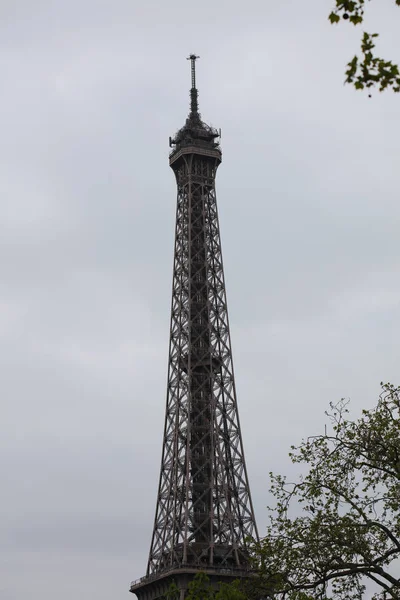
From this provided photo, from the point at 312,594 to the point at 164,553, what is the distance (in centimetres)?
7185

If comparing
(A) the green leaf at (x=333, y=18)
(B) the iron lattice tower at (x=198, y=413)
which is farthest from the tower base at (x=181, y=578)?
(A) the green leaf at (x=333, y=18)

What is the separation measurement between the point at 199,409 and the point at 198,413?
2.15ft

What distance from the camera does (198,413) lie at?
383 feet

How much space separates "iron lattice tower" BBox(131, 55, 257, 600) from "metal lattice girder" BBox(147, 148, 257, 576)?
0.12 m

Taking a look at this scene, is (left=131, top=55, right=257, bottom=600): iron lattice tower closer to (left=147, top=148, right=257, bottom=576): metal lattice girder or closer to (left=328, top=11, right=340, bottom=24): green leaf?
(left=147, top=148, right=257, bottom=576): metal lattice girder

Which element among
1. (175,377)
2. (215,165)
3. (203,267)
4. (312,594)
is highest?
(215,165)

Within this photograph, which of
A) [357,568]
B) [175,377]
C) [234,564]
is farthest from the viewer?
[175,377]

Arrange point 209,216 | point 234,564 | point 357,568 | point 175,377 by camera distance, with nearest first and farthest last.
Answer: point 357,568, point 234,564, point 175,377, point 209,216

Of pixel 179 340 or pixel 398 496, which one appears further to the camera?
pixel 179 340

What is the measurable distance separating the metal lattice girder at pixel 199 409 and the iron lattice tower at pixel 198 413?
12 centimetres

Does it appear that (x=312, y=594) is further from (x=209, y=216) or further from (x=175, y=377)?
(x=209, y=216)

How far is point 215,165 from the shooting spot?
131 metres

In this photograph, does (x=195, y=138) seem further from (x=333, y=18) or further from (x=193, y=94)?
(x=333, y=18)

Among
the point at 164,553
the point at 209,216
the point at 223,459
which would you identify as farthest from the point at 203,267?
the point at 164,553
